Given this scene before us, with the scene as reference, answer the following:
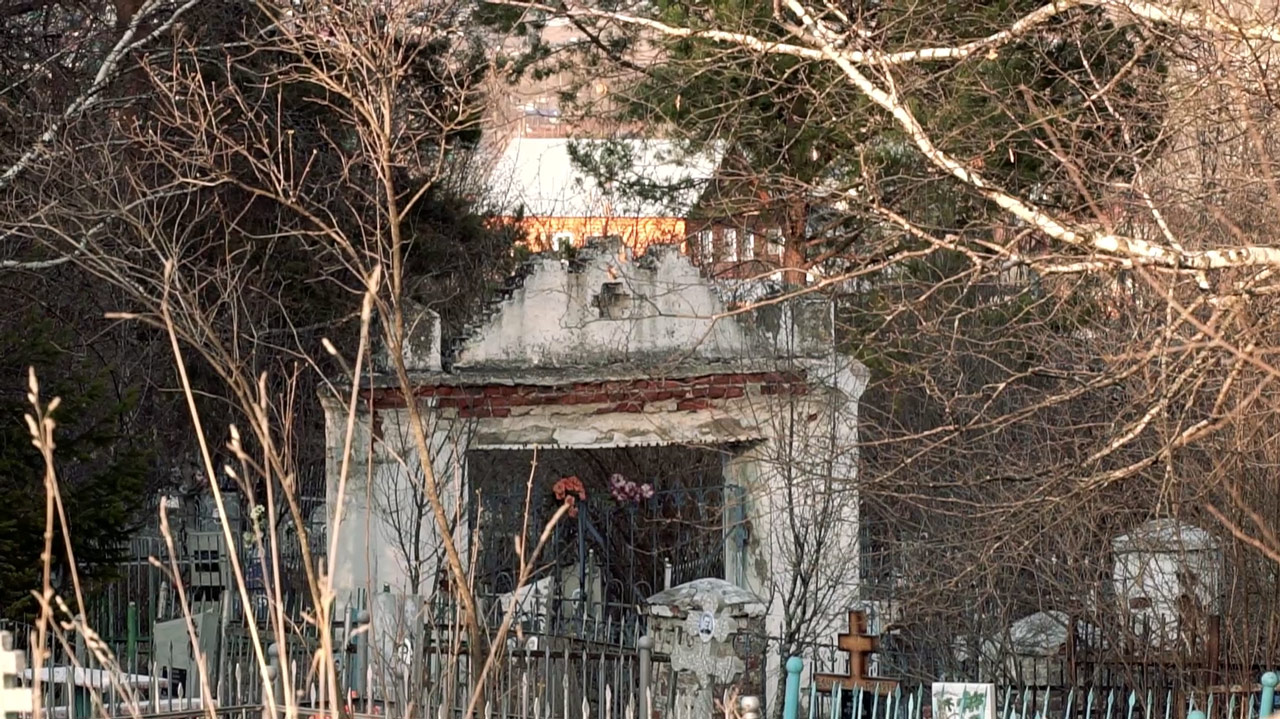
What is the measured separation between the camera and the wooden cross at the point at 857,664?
753cm

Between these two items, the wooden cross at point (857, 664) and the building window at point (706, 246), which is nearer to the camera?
the wooden cross at point (857, 664)

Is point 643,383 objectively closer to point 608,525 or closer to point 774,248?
point 608,525

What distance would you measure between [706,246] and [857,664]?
12053 millimetres

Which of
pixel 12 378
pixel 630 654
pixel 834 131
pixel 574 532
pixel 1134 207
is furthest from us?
pixel 574 532

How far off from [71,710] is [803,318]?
660cm

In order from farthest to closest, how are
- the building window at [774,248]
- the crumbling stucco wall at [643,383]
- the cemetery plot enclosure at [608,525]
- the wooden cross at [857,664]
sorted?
the building window at [774,248]
the cemetery plot enclosure at [608,525]
the crumbling stucco wall at [643,383]
the wooden cross at [857,664]

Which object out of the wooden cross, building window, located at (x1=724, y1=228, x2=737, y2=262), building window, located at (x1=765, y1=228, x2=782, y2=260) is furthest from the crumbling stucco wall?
building window, located at (x1=724, y1=228, x2=737, y2=262)

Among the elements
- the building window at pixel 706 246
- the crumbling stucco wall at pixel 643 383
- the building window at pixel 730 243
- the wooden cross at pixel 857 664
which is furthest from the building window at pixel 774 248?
the wooden cross at pixel 857 664

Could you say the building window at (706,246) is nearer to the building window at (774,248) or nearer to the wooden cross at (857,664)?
the building window at (774,248)

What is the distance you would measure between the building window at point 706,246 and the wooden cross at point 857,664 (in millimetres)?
9048

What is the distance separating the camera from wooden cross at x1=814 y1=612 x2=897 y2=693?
7.53m

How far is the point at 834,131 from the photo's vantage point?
38.7 ft

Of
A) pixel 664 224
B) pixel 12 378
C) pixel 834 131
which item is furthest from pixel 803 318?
pixel 664 224

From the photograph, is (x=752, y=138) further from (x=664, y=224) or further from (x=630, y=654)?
(x=664, y=224)
